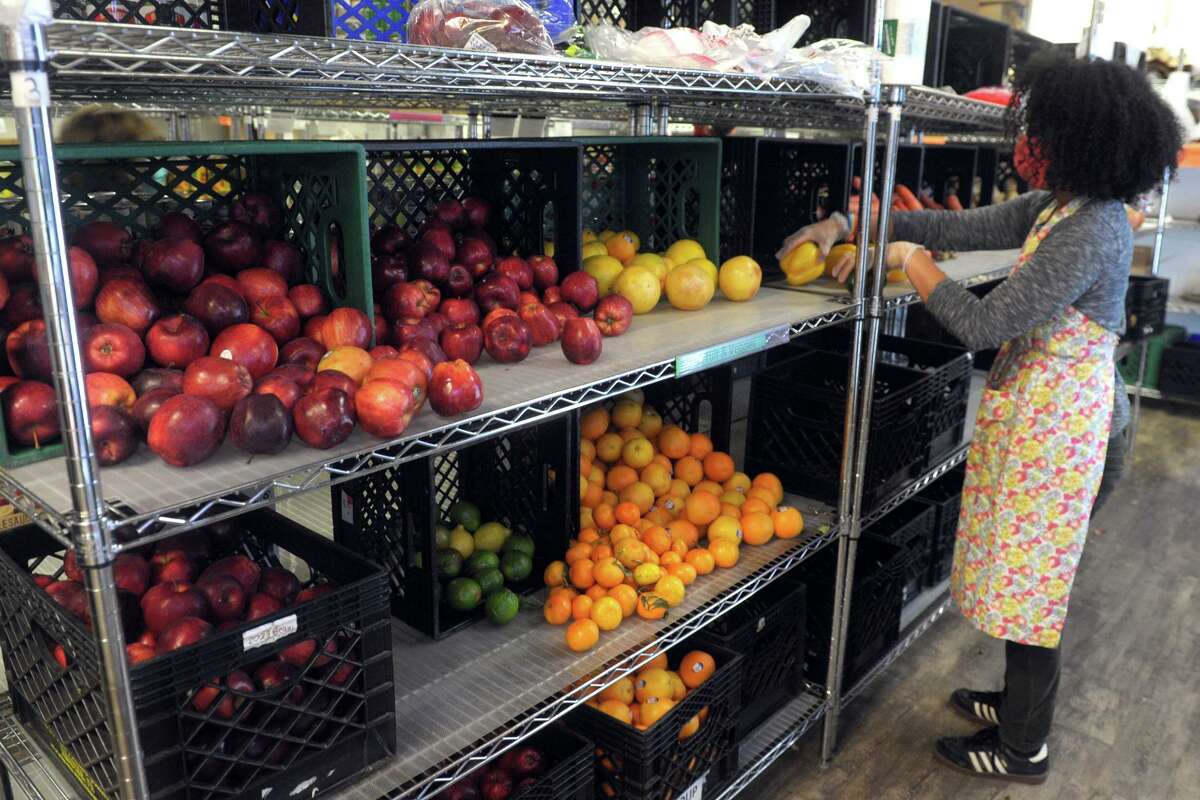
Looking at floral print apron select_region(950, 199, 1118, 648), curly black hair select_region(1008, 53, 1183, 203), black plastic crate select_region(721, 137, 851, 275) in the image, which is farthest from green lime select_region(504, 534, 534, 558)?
curly black hair select_region(1008, 53, 1183, 203)

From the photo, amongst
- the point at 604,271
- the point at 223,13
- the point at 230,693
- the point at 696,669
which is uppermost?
the point at 223,13

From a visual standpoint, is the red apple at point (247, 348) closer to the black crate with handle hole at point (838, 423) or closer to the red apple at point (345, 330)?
the red apple at point (345, 330)

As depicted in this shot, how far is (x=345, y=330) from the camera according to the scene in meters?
1.48

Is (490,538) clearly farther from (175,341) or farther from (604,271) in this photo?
(175,341)

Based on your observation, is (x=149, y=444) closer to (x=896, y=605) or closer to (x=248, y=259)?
(x=248, y=259)

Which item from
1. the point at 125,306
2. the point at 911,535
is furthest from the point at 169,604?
the point at 911,535

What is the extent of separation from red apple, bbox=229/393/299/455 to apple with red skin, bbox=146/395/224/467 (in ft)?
0.08

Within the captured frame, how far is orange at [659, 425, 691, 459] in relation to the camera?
246cm

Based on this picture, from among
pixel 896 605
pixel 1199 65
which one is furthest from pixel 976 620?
pixel 1199 65

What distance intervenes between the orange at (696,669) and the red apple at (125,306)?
131cm

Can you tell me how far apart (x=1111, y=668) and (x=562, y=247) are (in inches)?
91.8

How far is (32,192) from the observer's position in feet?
2.95

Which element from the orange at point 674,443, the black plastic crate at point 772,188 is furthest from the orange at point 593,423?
the black plastic crate at point 772,188

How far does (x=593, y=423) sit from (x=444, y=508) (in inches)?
16.6
